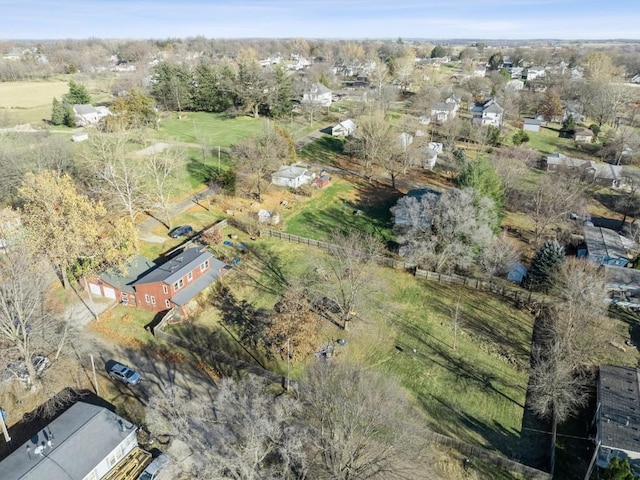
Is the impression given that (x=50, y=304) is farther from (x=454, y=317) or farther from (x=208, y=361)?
(x=454, y=317)

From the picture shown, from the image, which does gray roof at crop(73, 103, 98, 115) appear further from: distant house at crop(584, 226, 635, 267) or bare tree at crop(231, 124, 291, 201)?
distant house at crop(584, 226, 635, 267)

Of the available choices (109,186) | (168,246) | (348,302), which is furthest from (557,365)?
(109,186)

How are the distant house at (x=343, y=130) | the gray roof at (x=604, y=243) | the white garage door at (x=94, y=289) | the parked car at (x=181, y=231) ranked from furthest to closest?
1. the distant house at (x=343, y=130)
2. the parked car at (x=181, y=231)
3. the gray roof at (x=604, y=243)
4. the white garage door at (x=94, y=289)

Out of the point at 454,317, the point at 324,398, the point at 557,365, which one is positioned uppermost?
the point at 324,398

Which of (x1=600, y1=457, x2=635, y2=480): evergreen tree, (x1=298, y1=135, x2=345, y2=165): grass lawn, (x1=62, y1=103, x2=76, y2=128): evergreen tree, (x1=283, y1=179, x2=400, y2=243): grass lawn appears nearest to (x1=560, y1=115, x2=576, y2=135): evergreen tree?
(x1=298, y1=135, x2=345, y2=165): grass lawn

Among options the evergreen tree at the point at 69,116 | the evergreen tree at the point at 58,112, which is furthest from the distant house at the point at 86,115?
the evergreen tree at the point at 58,112

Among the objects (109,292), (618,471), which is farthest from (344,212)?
(618,471)

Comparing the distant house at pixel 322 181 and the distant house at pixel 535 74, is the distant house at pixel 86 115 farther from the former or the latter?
the distant house at pixel 535 74
